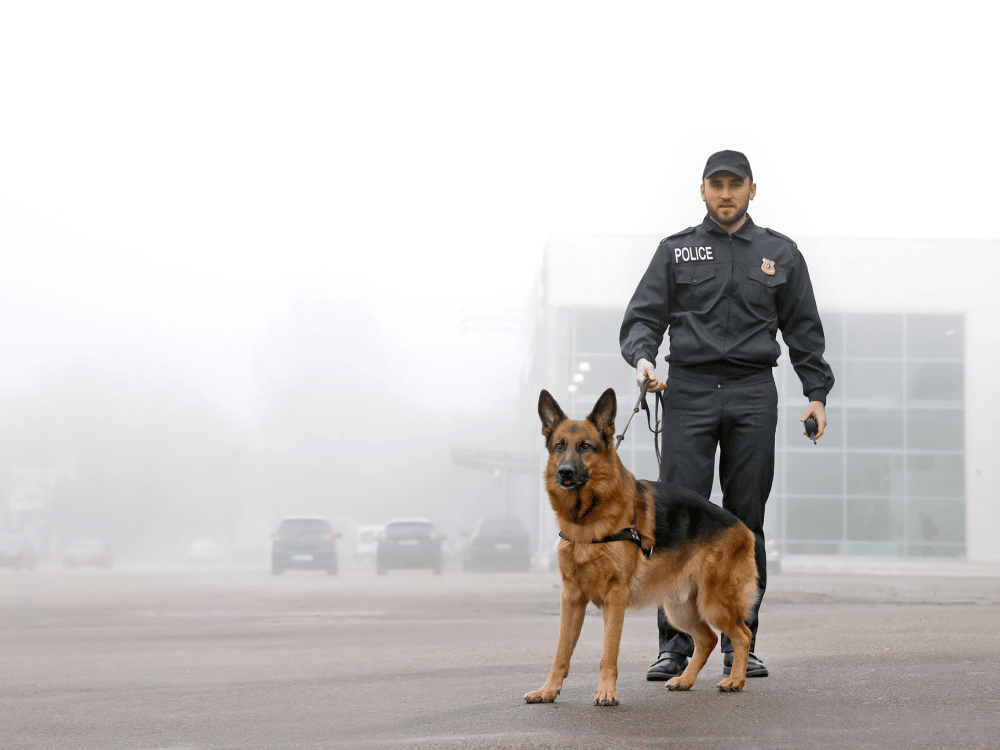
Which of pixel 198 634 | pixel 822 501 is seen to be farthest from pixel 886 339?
pixel 198 634

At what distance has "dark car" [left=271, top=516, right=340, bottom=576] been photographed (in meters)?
29.6

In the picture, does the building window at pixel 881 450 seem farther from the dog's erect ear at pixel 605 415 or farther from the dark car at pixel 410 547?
the dog's erect ear at pixel 605 415

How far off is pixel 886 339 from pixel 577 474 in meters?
39.4

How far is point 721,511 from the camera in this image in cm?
498

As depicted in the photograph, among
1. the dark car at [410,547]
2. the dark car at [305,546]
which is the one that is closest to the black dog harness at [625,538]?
the dark car at [410,547]

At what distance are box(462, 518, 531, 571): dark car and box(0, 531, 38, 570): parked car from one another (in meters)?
A: 18.3

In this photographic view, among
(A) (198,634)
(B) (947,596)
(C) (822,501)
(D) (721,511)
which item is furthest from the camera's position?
(C) (822,501)

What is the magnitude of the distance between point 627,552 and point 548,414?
0.65 metres

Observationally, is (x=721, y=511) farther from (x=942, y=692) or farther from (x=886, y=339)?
(x=886, y=339)

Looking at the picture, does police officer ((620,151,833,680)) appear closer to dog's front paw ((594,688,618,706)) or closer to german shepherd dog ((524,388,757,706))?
german shepherd dog ((524,388,757,706))

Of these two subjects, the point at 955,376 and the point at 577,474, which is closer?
the point at 577,474

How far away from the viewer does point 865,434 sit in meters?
40.8

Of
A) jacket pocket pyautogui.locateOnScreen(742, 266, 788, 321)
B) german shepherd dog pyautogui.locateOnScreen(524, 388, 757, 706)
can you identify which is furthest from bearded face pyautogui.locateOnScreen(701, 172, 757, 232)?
german shepherd dog pyautogui.locateOnScreen(524, 388, 757, 706)

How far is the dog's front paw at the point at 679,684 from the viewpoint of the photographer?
15.8ft
